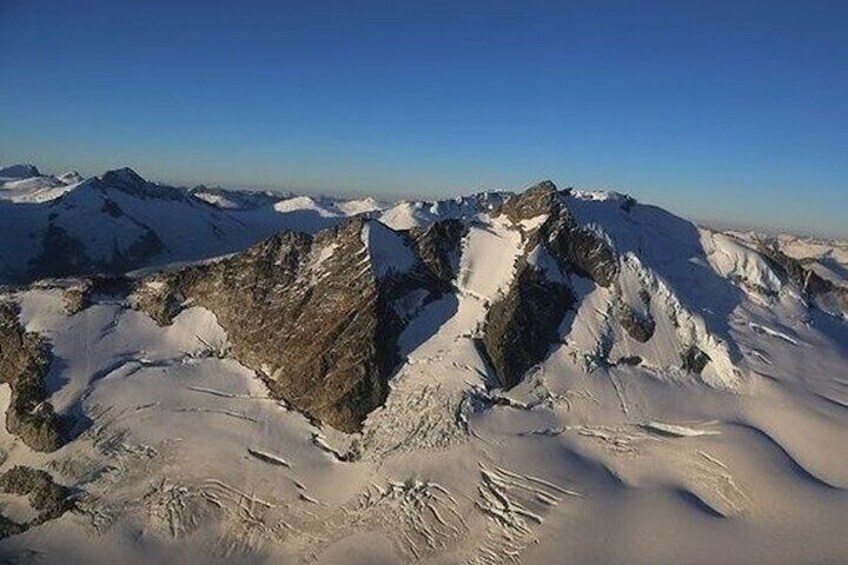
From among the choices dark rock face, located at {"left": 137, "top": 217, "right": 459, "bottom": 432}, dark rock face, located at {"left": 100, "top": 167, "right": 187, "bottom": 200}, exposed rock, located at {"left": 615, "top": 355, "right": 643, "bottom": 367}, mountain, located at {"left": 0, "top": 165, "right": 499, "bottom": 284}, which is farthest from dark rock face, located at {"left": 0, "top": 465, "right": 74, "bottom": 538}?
dark rock face, located at {"left": 100, "top": 167, "right": 187, "bottom": 200}

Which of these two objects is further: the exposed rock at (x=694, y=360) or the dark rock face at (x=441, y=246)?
the dark rock face at (x=441, y=246)

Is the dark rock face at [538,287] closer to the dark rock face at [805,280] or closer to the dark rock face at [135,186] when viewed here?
the dark rock face at [805,280]

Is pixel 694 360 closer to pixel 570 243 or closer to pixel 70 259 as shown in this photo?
pixel 570 243

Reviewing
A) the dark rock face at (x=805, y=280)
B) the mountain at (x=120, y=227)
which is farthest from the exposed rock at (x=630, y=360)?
the mountain at (x=120, y=227)

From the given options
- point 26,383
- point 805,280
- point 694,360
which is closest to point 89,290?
point 26,383

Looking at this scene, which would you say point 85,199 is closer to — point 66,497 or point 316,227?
point 316,227
